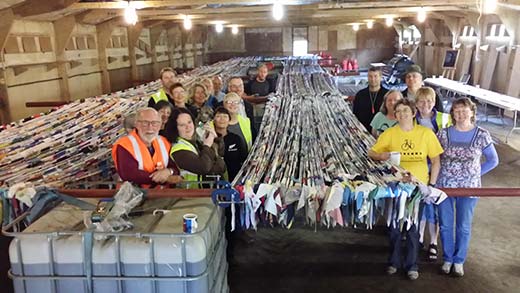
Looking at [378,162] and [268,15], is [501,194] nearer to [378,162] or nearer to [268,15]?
[378,162]

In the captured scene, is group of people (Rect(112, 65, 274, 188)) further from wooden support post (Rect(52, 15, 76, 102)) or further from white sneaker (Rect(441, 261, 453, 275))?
wooden support post (Rect(52, 15, 76, 102))

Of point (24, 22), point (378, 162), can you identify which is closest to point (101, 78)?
point (24, 22)

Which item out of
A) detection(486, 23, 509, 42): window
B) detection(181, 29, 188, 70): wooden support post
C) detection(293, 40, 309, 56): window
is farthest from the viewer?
detection(293, 40, 309, 56): window

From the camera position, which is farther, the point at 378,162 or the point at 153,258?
the point at 378,162

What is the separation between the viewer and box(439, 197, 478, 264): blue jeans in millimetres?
3383

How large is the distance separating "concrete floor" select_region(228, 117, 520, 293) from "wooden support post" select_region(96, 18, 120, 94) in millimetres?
6173

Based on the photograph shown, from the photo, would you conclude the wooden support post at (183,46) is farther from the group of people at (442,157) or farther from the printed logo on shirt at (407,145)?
the printed logo on shirt at (407,145)

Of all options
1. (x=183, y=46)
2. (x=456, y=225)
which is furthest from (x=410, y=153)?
(x=183, y=46)

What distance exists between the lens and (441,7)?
9781mm

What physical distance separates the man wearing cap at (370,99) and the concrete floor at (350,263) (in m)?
1.11

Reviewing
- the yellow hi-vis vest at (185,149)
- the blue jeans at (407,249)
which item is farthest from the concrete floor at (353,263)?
the yellow hi-vis vest at (185,149)

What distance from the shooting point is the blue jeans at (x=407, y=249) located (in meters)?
3.41

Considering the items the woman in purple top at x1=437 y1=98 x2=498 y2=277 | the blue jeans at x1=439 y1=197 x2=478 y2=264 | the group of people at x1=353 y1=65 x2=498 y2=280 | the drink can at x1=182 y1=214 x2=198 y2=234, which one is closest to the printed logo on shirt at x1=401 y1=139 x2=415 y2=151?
the group of people at x1=353 y1=65 x2=498 y2=280

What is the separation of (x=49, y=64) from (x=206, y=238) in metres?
6.61
